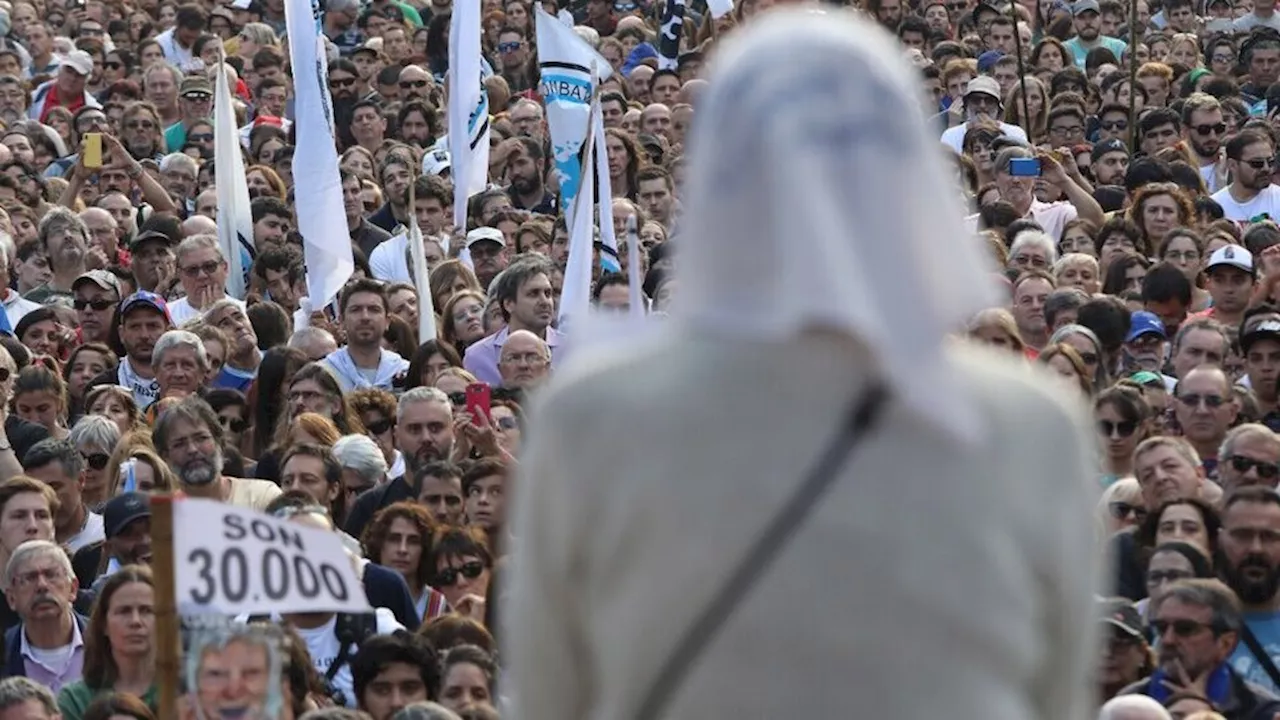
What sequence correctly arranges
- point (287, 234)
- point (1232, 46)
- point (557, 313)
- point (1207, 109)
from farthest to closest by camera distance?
1. point (1232, 46)
2. point (1207, 109)
3. point (287, 234)
4. point (557, 313)

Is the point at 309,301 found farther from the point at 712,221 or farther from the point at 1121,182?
the point at 712,221

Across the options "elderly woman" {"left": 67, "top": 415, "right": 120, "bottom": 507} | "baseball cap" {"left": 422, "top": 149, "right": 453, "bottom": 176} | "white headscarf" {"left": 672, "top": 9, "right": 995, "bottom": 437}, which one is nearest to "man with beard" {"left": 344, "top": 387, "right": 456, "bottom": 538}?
"elderly woman" {"left": 67, "top": 415, "right": 120, "bottom": 507}

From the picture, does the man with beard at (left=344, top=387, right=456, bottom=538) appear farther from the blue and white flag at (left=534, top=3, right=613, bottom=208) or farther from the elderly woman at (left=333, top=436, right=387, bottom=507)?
the blue and white flag at (left=534, top=3, right=613, bottom=208)

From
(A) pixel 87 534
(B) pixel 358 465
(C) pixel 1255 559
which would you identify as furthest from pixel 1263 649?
(A) pixel 87 534

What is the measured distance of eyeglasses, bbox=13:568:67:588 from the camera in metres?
9.54

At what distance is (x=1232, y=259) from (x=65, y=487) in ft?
17.7

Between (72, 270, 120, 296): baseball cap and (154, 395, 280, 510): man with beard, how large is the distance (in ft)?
10.4

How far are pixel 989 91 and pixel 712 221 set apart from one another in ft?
52.7

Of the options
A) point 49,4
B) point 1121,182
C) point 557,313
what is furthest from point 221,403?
point 49,4

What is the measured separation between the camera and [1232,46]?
20.5m

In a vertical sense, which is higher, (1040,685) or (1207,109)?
(1040,685)

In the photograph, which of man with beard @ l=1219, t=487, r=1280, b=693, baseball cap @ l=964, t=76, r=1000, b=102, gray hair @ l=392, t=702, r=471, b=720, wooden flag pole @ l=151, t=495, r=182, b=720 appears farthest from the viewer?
baseball cap @ l=964, t=76, r=1000, b=102

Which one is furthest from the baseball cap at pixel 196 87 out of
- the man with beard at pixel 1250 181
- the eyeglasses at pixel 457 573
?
A: the eyeglasses at pixel 457 573

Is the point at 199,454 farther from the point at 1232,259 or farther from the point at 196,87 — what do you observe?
the point at 196,87
